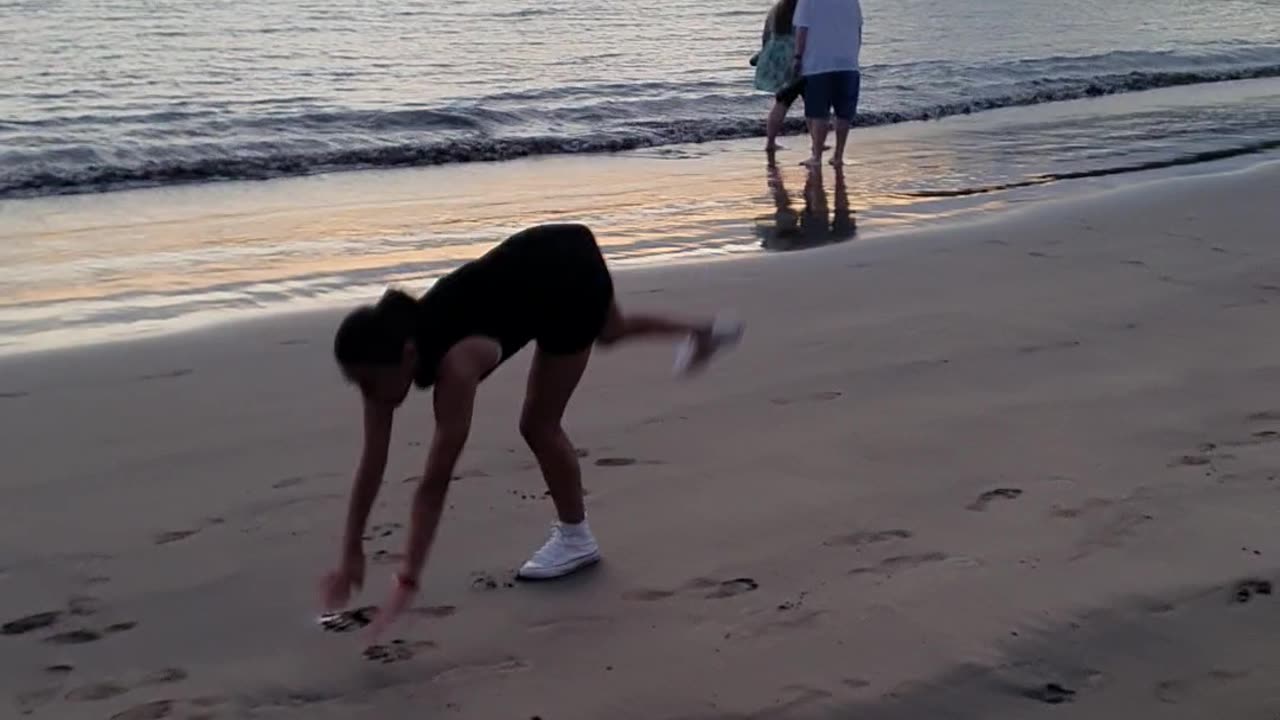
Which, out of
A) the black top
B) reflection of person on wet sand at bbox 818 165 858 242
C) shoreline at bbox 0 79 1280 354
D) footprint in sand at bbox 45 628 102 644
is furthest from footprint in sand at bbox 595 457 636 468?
reflection of person on wet sand at bbox 818 165 858 242

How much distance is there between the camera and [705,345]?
12.6 ft

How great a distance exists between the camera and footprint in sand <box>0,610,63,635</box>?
11.2 feet

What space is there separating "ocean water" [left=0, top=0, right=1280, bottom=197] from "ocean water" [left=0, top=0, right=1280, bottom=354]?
72mm

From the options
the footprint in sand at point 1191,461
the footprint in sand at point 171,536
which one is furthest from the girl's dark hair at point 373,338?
the footprint in sand at point 1191,461

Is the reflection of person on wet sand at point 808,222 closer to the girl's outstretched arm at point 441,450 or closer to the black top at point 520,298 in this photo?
the black top at point 520,298

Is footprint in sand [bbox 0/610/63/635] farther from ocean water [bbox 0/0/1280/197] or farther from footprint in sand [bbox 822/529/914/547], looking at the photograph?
ocean water [bbox 0/0/1280/197]

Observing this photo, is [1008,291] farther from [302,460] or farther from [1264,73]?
[1264,73]

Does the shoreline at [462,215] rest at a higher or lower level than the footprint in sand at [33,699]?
higher

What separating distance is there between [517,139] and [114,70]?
706 cm

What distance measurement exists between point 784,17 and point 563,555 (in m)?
9.32

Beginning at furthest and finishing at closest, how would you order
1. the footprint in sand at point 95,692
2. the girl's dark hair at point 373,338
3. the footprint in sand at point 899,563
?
1. the footprint in sand at point 899,563
2. the footprint in sand at point 95,692
3. the girl's dark hair at point 373,338

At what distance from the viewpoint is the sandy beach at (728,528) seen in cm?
312

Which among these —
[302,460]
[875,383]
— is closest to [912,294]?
[875,383]

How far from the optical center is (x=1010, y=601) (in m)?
3.43
